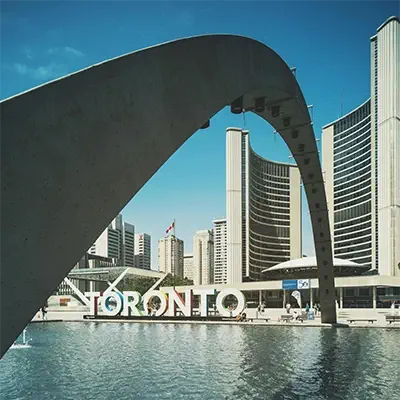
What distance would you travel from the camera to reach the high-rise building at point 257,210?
4254 inches

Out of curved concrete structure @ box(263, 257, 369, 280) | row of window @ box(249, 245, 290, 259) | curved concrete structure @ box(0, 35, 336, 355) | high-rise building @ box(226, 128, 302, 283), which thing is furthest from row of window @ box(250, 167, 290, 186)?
curved concrete structure @ box(0, 35, 336, 355)

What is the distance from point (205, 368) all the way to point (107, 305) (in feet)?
86.1

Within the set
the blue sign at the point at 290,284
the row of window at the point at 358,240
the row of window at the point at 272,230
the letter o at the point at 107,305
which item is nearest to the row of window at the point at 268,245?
the row of window at the point at 272,230

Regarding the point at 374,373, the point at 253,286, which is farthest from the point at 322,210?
the point at 253,286

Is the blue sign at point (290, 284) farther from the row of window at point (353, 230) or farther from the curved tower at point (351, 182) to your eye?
the row of window at point (353, 230)

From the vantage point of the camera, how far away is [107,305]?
130ft

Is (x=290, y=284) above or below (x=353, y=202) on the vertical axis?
below

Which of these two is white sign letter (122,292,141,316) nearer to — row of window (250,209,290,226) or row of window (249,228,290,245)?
row of window (249,228,290,245)

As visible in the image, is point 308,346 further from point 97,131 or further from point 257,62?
point 97,131

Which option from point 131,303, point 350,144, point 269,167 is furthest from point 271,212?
point 131,303

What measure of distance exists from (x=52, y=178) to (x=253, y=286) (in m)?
64.9

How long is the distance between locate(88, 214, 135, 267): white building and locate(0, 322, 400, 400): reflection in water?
502 ft

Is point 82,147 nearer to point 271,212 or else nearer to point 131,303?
point 131,303

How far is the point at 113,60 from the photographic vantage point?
5.96 m
